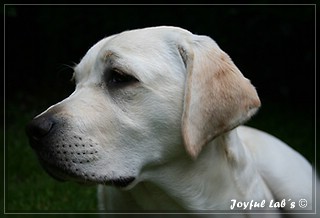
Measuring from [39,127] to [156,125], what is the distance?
0.52 metres

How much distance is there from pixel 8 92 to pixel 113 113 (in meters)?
4.69

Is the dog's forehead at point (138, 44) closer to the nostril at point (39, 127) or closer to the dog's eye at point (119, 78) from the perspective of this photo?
the dog's eye at point (119, 78)

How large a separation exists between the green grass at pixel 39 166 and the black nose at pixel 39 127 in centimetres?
164

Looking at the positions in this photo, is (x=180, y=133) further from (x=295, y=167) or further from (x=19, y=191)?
(x=19, y=191)

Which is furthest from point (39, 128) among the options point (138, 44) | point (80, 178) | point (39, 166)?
point (39, 166)

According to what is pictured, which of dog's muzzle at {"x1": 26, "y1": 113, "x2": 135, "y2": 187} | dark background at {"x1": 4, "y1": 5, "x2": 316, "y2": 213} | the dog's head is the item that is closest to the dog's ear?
the dog's head

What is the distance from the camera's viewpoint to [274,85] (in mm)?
7812

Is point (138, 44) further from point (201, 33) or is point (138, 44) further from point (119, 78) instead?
point (201, 33)

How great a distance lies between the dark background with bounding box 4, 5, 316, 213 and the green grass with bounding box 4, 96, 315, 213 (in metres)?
0.02

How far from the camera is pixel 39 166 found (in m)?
5.41

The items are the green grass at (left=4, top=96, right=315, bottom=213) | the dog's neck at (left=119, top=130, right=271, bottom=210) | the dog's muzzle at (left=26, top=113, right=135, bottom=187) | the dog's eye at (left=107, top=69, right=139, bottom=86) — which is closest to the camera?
the dog's muzzle at (left=26, top=113, right=135, bottom=187)

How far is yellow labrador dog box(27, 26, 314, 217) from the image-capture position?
292 centimetres

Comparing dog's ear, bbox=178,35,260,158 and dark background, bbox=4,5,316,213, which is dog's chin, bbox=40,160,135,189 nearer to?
dog's ear, bbox=178,35,260,158

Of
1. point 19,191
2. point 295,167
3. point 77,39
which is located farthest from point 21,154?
point 295,167
